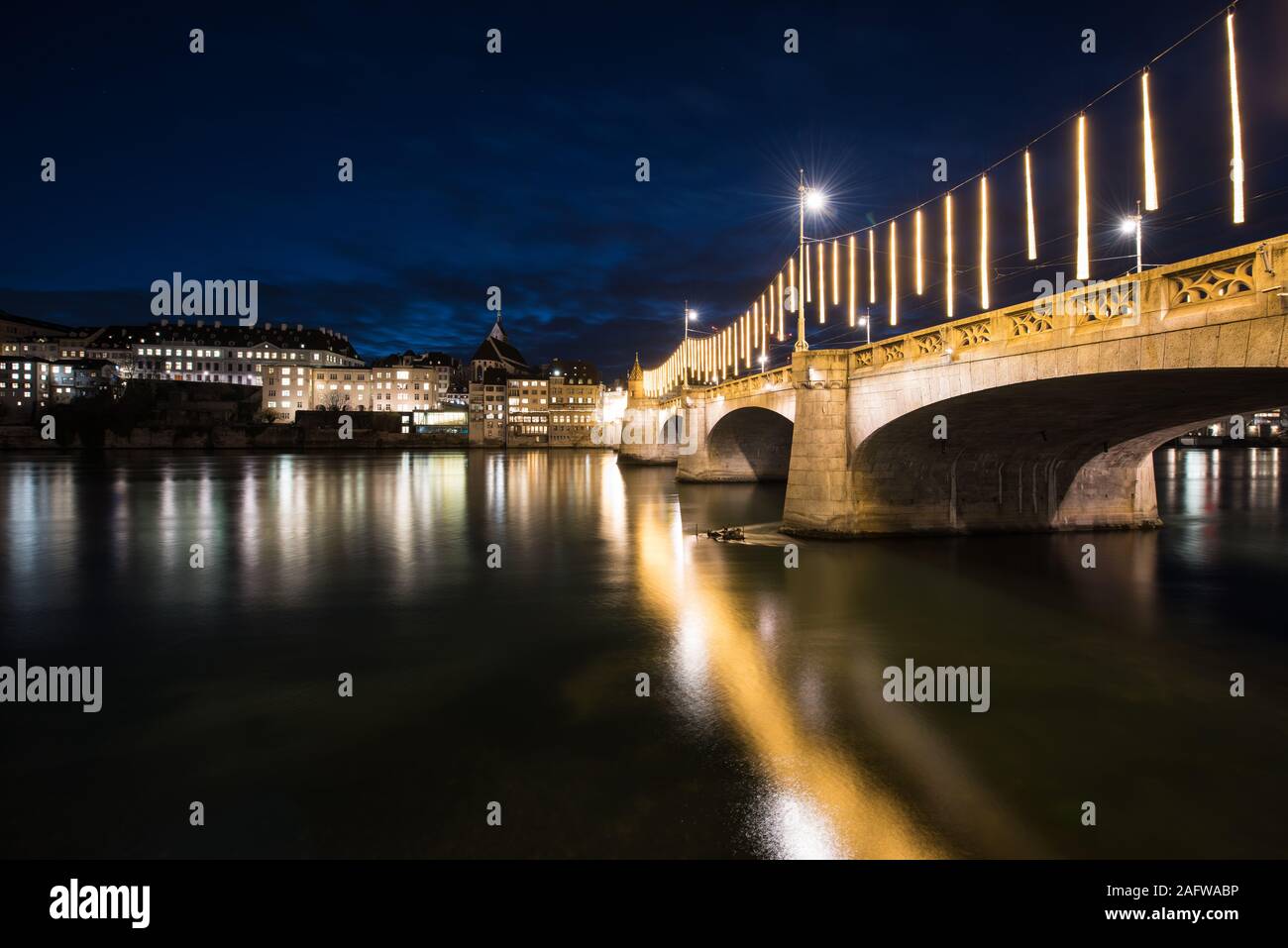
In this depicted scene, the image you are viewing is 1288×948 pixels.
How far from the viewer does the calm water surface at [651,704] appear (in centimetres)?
642

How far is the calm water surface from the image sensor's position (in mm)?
6418

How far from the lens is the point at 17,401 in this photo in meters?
105

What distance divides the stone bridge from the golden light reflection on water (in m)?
7.47

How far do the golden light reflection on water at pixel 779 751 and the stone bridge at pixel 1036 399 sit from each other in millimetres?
7469

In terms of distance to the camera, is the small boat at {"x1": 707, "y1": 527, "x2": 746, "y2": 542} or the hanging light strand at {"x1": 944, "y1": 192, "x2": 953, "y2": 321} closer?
the hanging light strand at {"x1": 944, "y1": 192, "x2": 953, "y2": 321}

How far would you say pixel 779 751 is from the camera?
802 centimetres

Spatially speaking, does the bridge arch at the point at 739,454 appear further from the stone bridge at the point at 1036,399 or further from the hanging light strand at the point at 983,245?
the hanging light strand at the point at 983,245

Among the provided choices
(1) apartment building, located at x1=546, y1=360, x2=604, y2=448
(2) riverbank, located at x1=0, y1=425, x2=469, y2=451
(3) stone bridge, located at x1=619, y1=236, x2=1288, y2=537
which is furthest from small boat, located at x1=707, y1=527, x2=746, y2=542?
(1) apartment building, located at x1=546, y1=360, x2=604, y2=448

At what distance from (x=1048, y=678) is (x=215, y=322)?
161412 millimetres

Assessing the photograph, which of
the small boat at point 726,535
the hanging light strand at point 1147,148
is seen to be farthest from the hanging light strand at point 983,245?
the small boat at point 726,535

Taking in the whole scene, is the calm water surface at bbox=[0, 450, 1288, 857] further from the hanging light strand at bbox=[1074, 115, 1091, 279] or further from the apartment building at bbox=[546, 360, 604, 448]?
the apartment building at bbox=[546, 360, 604, 448]

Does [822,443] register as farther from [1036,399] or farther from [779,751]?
[779,751]
